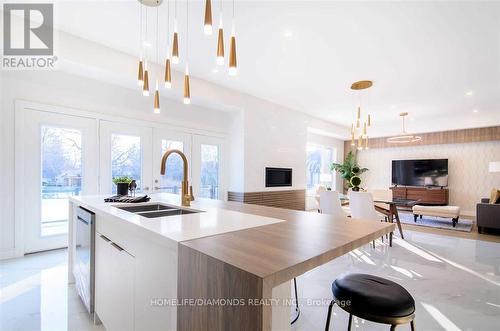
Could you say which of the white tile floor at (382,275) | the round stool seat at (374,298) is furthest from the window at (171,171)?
the round stool seat at (374,298)

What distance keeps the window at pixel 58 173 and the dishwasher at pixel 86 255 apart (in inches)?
70.5

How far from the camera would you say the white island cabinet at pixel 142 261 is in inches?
Result: 39.3

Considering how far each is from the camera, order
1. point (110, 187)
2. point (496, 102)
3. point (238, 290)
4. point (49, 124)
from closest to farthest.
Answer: point (238, 290)
point (49, 124)
point (110, 187)
point (496, 102)

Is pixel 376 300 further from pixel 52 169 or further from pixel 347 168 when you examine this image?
pixel 347 168

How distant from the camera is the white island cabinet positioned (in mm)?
998

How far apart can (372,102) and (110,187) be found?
5.78 m

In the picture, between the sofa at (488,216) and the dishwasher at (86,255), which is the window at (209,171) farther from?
the sofa at (488,216)

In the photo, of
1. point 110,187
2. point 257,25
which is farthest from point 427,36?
point 110,187

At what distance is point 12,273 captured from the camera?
2.62 metres

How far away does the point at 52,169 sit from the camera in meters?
3.38

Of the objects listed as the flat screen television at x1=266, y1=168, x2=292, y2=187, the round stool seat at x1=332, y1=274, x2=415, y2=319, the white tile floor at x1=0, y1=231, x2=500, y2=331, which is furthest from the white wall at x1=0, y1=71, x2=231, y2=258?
→ the round stool seat at x1=332, y1=274, x2=415, y2=319

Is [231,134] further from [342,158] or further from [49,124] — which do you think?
[342,158]

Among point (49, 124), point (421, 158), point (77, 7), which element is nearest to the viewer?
point (77, 7)

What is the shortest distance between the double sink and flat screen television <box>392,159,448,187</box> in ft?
27.1
